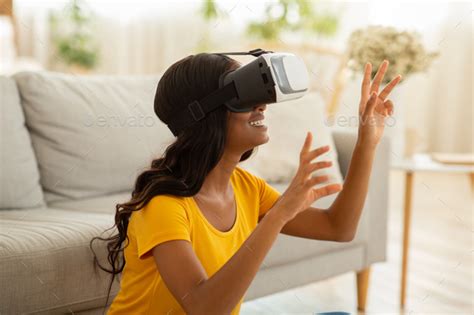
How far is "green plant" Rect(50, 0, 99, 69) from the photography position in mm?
4723

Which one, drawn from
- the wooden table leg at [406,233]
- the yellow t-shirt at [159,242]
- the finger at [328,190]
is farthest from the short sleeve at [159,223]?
the wooden table leg at [406,233]

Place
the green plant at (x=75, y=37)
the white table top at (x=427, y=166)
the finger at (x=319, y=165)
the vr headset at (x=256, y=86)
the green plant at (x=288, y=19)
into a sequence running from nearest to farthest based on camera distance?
the finger at (x=319, y=165) → the vr headset at (x=256, y=86) → the white table top at (x=427, y=166) → the green plant at (x=288, y=19) → the green plant at (x=75, y=37)

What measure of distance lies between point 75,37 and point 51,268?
3653 mm

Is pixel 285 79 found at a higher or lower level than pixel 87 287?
higher

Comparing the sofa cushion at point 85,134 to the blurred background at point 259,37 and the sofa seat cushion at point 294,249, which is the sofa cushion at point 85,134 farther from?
the blurred background at point 259,37

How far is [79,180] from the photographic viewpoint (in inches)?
74.4

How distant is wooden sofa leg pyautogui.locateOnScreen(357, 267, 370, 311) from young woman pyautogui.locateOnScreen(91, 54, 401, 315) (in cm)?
96

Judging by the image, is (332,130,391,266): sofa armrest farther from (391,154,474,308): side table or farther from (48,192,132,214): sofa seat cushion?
(48,192,132,214): sofa seat cushion

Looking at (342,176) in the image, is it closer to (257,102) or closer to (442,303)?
(442,303)

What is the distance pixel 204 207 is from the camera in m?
1.19

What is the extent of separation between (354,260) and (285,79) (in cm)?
121

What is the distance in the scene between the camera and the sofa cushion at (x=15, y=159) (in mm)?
1750

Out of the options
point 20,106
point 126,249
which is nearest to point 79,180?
point 20,106

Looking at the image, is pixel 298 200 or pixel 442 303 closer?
pixel 298 200
